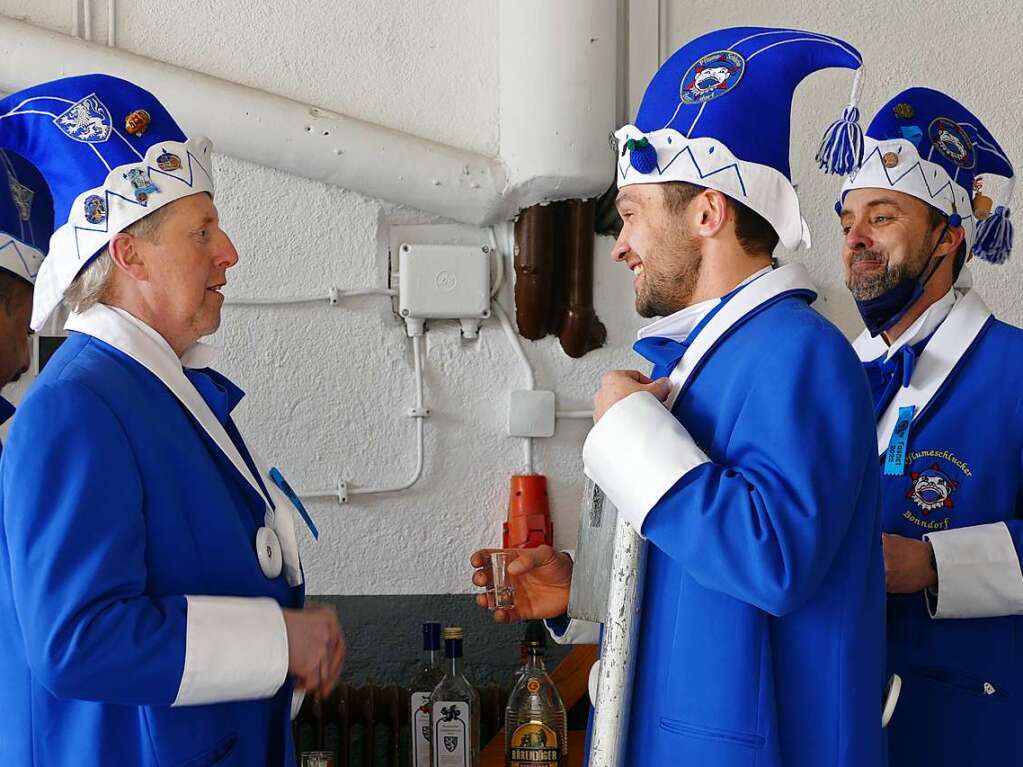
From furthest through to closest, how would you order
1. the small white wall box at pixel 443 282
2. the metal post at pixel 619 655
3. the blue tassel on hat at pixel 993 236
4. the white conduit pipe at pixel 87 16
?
the small white wall box at pixel 443 282 → the white conduit pipe at pixel 87 16 → the blue tassel on hat at pixel 993 236 → the metal post at pixel 619 655

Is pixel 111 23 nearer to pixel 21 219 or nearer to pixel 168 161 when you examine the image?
pixel 21 219

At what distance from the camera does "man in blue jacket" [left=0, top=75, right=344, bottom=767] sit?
1.30 metres

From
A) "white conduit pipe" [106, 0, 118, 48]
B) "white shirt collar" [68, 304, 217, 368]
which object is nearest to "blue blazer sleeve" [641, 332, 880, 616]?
"white shirt collar" [68, 304, 217, 368]

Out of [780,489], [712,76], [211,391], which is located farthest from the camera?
[211,391]

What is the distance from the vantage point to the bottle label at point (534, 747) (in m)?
2.33

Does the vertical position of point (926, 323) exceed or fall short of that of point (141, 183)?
it falls short

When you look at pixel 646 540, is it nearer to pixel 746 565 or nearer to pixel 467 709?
pixel 746 565

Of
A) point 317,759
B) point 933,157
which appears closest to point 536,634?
point 317,759

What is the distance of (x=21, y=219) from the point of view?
1967 mm

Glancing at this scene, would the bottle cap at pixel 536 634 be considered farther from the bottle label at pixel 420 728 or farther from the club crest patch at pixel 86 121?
the club crest patch at pixel 86 121

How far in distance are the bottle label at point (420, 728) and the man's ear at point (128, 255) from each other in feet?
4.17

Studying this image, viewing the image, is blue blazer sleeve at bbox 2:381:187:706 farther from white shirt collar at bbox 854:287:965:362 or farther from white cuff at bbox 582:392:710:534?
white shirt collar at bbox 854:287:965:362

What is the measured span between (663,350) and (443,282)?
4.05 feet

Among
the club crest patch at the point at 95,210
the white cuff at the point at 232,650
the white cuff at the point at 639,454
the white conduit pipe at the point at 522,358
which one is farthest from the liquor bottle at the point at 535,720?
the club crest patch at the point at 95,210
